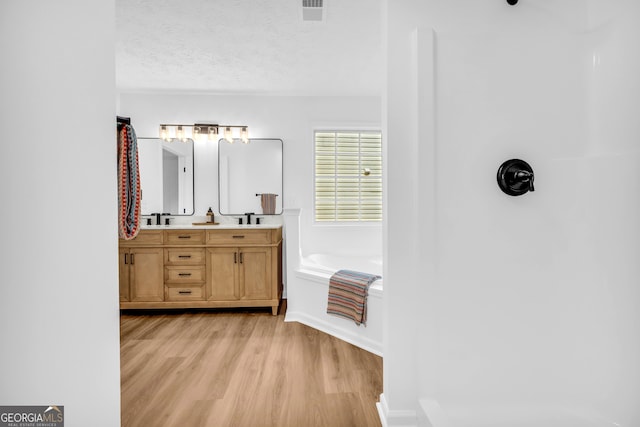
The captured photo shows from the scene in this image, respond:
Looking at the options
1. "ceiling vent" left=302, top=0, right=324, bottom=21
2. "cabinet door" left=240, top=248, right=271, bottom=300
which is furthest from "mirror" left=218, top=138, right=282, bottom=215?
"ceiling vent" left=302, top=0, right=324, bottom=21

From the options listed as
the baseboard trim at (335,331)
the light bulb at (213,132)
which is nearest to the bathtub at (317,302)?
the baseboard trim at (335,331)

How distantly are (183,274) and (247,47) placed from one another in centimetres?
220

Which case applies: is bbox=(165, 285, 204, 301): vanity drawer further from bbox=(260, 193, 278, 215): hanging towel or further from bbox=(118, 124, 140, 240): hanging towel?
bbox=(118, 124, 140, 240): hanging towel

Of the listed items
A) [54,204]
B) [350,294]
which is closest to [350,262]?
[350,294]

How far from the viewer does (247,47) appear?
271 centimetres

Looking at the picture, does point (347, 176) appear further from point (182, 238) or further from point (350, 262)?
point (182, 238)

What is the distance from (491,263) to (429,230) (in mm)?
298

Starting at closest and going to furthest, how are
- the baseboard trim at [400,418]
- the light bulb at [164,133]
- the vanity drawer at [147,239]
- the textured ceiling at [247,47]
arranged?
the baseboard trim at [400,418], the textured ceiling at [247,47], the vanity drawer at [147,239], the light bulb at [164,133]

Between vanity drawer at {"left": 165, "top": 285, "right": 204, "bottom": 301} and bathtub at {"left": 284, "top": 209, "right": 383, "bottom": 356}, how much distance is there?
0.94 m

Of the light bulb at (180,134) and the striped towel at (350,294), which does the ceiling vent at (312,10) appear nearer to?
the striped towel at (350,294)

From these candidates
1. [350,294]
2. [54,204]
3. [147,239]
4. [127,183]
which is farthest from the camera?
[147,239]

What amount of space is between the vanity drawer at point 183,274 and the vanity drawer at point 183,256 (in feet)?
0.17

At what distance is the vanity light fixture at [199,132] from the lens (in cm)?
378

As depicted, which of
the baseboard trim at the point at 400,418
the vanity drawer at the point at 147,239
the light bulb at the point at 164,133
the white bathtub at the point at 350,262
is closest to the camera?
the baseboard trim at the point at 400,418
